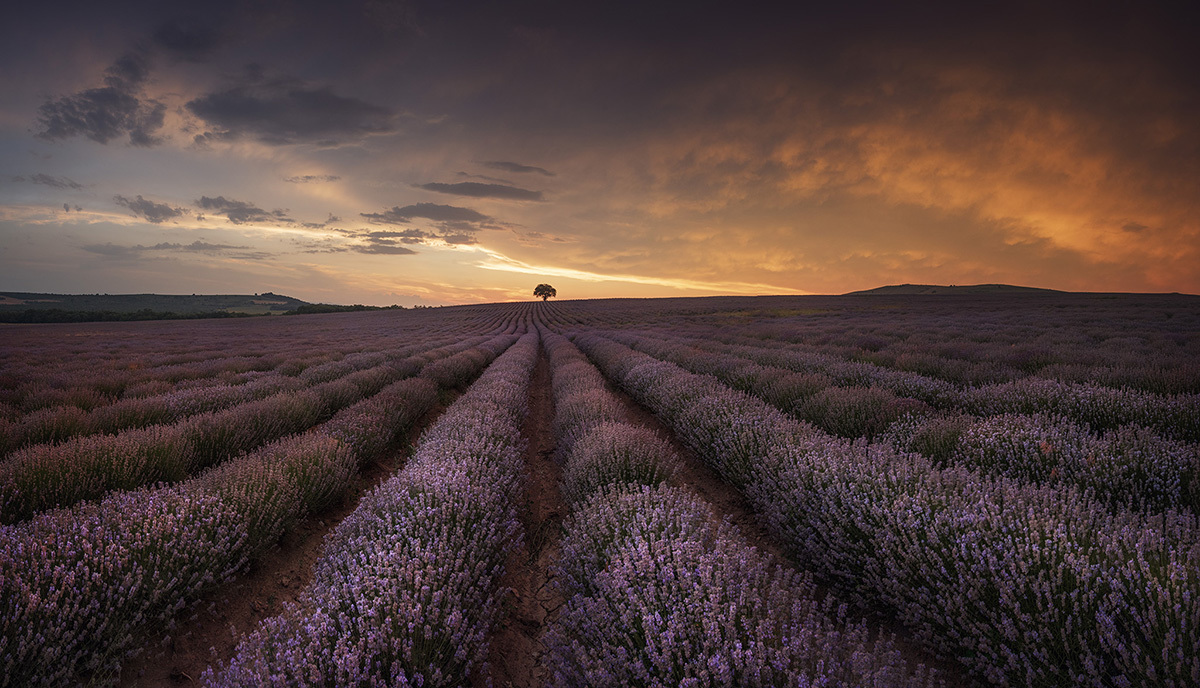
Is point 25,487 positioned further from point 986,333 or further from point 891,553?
point 986,333

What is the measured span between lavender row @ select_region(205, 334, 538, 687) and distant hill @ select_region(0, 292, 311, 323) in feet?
185

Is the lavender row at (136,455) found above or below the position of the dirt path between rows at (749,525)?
above

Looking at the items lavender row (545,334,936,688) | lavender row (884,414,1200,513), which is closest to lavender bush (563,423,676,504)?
lavender row (545,334,936,688)

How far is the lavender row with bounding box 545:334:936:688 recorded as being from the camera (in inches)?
54.4

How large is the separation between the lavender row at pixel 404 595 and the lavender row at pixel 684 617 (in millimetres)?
419

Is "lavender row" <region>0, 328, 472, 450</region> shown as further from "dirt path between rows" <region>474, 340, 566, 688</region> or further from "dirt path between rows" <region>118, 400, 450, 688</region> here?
"dirt path between rows" <region>474, 340, 566, 688</region>

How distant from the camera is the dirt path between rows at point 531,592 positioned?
2.12 meters

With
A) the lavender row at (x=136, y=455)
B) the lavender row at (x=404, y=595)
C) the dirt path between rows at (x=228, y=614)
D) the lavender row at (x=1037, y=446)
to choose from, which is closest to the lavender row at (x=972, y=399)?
the lavender row at (x=1037, y=446)

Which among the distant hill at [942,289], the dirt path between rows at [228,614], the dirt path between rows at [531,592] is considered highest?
the distant hill at [942,289]

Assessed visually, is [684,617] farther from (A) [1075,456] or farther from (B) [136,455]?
(B) [136,455]

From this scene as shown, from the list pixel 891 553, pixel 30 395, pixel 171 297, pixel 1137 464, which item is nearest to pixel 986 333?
pixel 1137 464

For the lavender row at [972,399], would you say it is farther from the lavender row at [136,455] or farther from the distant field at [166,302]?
the distant field at [166,302]

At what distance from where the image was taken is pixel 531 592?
271 cm

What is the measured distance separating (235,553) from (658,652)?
8.31 feet
